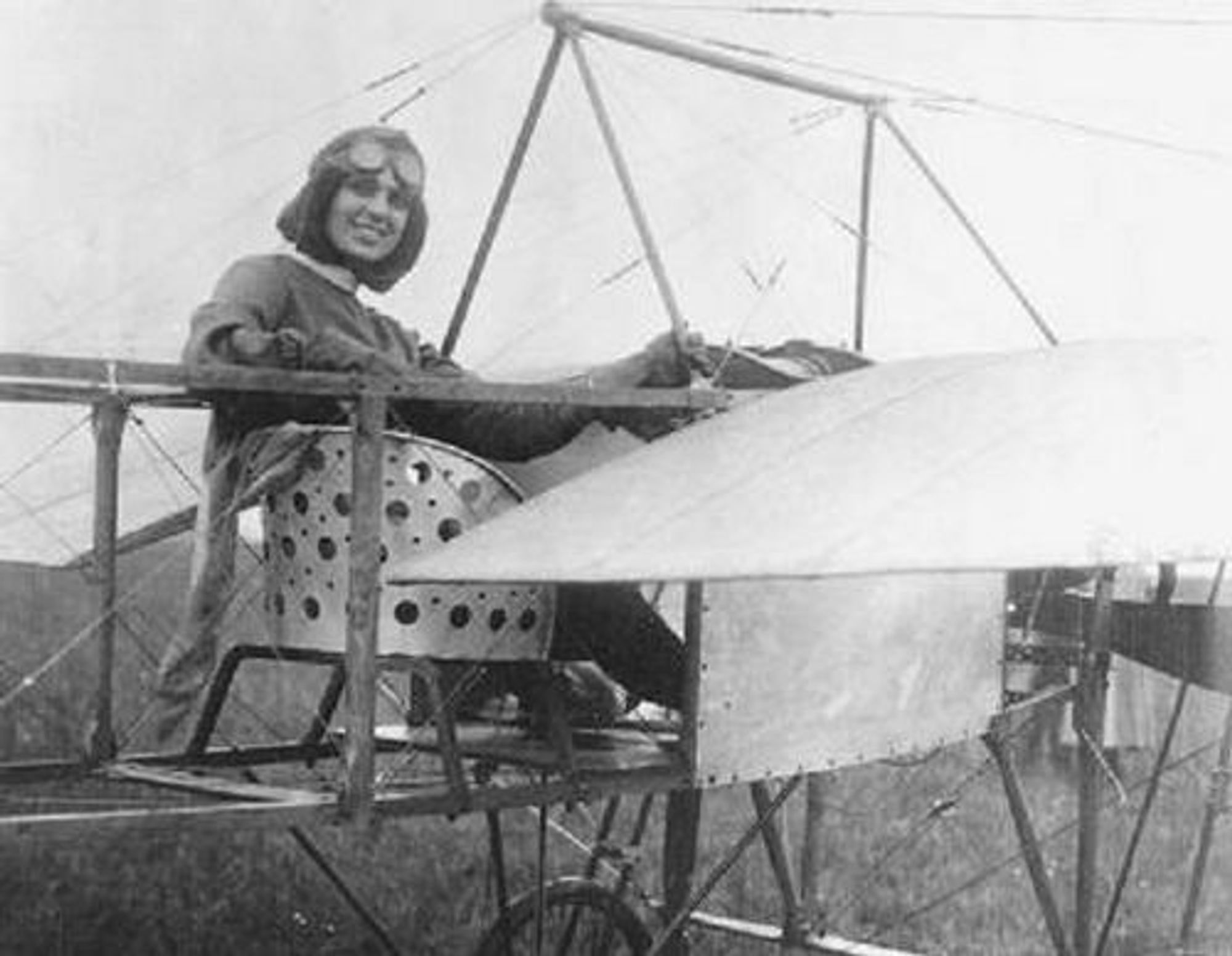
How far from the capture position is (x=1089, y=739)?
16.1 feet

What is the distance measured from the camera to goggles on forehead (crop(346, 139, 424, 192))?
15.2 feet

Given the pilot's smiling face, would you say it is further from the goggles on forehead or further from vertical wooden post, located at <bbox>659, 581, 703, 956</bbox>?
vertical wooden post, located at <bbox>659, 581, 703, 956</bbox>

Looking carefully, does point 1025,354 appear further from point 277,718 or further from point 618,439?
point 277,718

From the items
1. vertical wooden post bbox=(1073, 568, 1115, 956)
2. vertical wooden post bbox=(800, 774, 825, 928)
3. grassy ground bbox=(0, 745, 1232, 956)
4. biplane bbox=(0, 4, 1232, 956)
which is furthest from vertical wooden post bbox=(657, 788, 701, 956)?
vertical wooden post bbox=(1073, 568, 1115, 956)

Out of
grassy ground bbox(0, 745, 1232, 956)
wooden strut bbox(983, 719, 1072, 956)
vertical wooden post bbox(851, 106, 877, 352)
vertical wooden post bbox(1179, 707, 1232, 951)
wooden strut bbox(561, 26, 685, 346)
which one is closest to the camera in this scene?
wooden strut bbox(561, 26, 685, 346)

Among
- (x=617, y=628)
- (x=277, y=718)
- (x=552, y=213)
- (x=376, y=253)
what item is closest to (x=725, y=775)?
(x=617, y=628)

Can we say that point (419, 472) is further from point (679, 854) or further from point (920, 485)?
point (679, 854)

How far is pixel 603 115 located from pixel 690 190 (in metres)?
3.12

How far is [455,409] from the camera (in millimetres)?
4660

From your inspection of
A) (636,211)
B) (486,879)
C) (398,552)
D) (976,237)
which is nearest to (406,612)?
(398,552)

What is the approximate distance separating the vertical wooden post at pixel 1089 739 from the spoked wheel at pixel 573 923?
5.01 ft

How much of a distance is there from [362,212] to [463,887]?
392cm

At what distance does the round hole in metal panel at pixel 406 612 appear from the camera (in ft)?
13.0

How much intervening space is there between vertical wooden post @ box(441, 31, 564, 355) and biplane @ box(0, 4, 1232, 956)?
0.01 m
